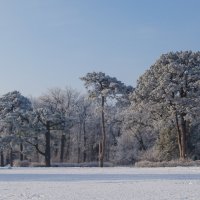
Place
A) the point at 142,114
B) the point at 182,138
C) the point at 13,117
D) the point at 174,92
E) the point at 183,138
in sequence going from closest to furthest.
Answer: the point at 174,92, the point at 183,138, the point at 182,138, the point at 142,114, the point at 13,117

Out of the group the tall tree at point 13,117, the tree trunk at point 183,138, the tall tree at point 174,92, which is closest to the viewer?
the tall tree at point 174,92

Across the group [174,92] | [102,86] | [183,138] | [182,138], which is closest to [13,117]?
[102,86]

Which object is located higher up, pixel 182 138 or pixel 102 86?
pixel 102 86

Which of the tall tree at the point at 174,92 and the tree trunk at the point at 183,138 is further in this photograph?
the tree trunk at the point at 183,138

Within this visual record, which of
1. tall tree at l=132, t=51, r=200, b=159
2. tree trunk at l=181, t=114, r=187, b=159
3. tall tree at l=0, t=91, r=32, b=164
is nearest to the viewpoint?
tall tree at l=132, t=51, r=200, b=159

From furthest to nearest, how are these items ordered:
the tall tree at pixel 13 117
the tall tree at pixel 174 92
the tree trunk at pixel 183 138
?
the tall tree at pixel 13 117 → the tree trunk at pixel 183 138 → the tall tree at pixel 174 92

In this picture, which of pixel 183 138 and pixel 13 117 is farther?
pixel 13 117

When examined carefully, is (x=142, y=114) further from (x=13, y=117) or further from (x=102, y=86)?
(x=13, y=117)

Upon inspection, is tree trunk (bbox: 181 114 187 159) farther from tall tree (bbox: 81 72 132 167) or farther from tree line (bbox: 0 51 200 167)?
tall tree (bbox: 81 72 132 167)

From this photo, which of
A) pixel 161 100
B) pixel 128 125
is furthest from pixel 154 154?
pixel 161 100

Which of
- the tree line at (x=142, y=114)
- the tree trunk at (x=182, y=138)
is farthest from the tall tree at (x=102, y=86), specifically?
the tree trunk at (x=182, y=138)

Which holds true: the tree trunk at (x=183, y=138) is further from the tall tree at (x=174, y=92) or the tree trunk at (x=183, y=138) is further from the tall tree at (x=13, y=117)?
the tall tree at (x=13, y=117)

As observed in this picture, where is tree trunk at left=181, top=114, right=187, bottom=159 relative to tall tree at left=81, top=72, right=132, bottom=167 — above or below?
below

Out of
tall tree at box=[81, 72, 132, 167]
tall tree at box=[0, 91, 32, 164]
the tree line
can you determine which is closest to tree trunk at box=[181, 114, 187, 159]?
the tree line
